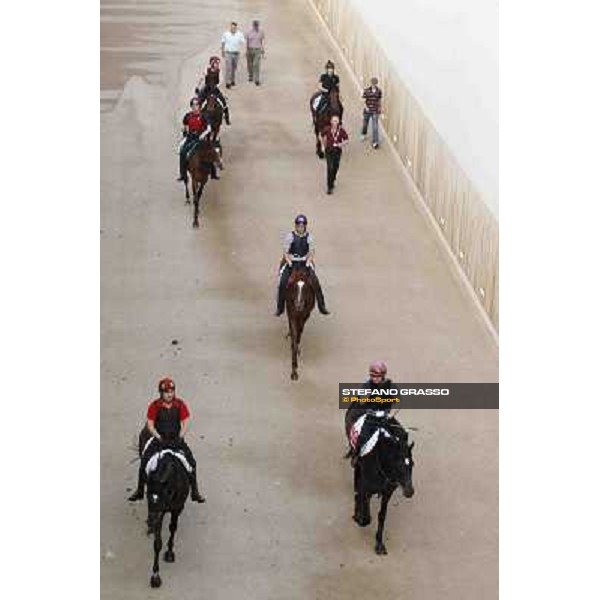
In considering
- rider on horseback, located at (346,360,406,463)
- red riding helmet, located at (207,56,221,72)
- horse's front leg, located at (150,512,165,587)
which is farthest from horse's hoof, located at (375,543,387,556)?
red riding helmet, located at (207,56,221,72)

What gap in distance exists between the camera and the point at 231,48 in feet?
79.2

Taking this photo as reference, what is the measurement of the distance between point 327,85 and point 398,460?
8995mm

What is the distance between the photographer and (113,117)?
23.0m

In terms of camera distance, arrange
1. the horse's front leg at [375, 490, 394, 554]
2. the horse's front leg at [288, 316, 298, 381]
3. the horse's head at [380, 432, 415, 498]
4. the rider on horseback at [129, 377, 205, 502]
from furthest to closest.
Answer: the horse's front leg at [288, 316, 298, 381], the horse's front leg at [375, 490, 394, 554], the rider on horseback at [129, 377, 205, 502], the horse's head at [380, 432, 415, 498]

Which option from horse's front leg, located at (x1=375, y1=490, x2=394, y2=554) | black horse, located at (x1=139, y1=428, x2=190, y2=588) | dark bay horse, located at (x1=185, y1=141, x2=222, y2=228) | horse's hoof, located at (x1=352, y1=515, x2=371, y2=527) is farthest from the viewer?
dark bay horse, located at (x1=185, y1=141, x2=222, y2=228)

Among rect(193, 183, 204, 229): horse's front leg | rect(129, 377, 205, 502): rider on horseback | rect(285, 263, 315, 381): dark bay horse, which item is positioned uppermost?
rect(193, 183, 204, 229): horse's front leg

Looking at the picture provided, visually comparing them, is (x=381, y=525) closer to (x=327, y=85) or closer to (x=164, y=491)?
(x=164, y=491)

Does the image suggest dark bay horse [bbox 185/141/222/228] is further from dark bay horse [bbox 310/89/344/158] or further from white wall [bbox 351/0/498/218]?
white wall [bbox 351/0/498/218]

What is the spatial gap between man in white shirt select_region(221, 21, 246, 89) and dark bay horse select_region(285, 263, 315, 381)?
24.5ft

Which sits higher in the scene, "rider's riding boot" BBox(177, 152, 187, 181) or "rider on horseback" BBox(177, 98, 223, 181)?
"rider on horseback" BBox(177, 98, 223, 181)

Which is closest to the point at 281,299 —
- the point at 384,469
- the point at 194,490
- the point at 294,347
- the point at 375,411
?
the point at 294,347

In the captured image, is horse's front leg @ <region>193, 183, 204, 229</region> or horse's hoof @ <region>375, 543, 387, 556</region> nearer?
horse's hoof @ <region>375, 543, 387, 556</region>

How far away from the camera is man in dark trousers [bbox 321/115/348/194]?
21000mm
